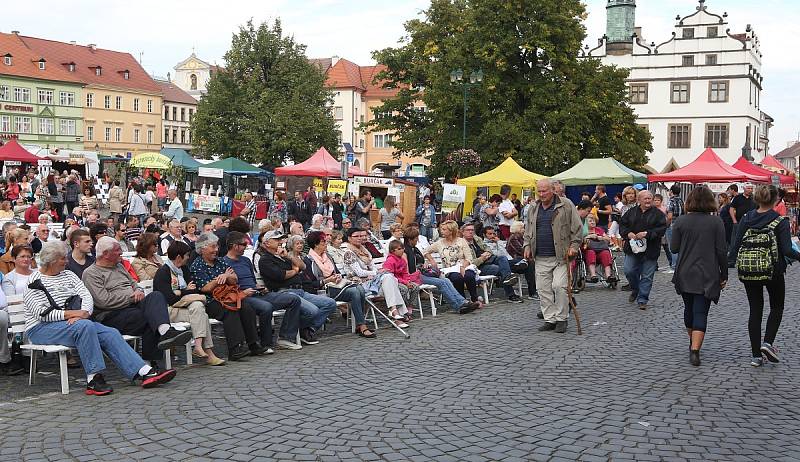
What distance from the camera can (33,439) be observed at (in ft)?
19.1

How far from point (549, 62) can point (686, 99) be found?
3311cm

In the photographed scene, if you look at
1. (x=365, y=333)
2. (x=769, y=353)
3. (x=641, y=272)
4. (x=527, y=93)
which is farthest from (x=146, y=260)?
(x=527, y=93)

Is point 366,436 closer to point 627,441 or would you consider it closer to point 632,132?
point 627,441

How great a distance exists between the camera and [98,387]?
7.15m

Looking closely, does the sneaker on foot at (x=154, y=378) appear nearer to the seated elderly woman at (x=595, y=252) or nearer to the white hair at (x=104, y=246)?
the white hair at (x=104, y=246)

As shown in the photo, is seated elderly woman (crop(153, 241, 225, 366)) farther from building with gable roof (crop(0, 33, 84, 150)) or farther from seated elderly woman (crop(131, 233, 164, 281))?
building with gable roof (crop(0, 33, 84, 150))

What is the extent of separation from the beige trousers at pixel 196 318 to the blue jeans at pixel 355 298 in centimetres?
231

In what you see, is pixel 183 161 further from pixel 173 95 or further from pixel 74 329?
pixel 173 95

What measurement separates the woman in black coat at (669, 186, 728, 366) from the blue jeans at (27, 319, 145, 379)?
18.1ft

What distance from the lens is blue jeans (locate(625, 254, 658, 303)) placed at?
1248 cm

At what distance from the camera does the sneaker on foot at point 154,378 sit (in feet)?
24.1

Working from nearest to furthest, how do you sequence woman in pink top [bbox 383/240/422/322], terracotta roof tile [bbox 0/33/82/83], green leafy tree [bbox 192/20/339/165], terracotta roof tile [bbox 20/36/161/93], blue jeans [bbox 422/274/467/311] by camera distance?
woman in pink top [bbox 383/240/422/322] → blue jeans [bbox 422/274/467/311] → green leafy tree [bbox 192/20/339/165] → terracotta roof tile [bbox 0/33/82/83] → terracotta roof tile [bbox 20/36/161/93]

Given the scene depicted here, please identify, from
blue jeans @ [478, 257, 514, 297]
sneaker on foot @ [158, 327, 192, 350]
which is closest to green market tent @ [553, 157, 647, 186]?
blue jeans @ [478, 257, 514, 297]

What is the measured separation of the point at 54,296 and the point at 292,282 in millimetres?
3284
